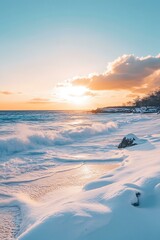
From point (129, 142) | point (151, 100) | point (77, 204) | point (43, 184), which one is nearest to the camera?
point (77, 204)

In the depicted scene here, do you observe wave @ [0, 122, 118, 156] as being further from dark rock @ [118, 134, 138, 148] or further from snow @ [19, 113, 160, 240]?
snow @ [19, 113, 160, 240]

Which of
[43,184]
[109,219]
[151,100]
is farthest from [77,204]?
[151,100]

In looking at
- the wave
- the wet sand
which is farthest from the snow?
the wave

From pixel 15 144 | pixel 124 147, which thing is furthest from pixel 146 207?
pixel 15 144

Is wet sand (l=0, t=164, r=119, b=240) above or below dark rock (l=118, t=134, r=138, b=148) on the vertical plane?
below

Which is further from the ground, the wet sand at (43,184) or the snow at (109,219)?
the snow at (109,219)

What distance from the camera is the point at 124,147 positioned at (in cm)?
1177

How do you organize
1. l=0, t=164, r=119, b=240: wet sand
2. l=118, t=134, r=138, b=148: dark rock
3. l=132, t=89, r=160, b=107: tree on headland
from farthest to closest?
l=132, t=89, r=160, b=107: tree on headland < l=118, t=134, r=138, b=148: dark rock < l=0, t=164, r=119, b=240: wet sand

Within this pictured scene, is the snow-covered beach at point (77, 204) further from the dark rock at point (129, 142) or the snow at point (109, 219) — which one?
the dark rock at point (129, 142)

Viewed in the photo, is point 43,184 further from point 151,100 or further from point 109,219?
point 151,100

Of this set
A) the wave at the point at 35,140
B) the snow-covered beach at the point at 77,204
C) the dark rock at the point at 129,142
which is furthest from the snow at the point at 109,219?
the wave at the point at 35,140

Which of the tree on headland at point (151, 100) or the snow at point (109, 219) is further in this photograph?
the tree on headland at point (151, 100)

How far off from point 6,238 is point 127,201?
1817mm

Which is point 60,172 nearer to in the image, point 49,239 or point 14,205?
point 14,205
